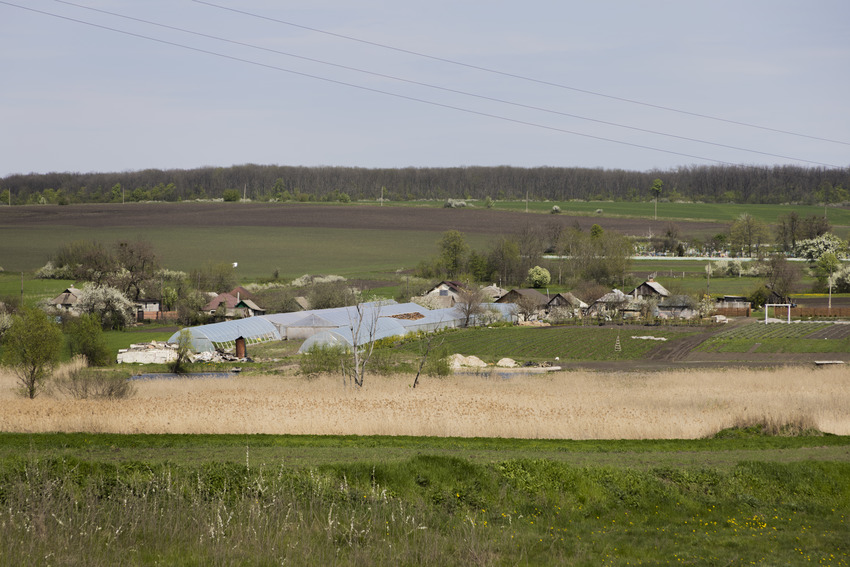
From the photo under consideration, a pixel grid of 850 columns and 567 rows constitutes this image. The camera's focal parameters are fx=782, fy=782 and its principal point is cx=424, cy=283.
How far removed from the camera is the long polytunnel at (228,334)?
201 ft

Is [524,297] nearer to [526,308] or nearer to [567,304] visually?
[526,308]

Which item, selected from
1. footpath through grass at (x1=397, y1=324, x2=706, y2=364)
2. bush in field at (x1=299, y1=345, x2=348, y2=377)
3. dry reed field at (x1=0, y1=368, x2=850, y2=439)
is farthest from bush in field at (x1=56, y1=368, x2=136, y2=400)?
footpath through grass at (x1=397, y1=324, x2=706, y2=364)

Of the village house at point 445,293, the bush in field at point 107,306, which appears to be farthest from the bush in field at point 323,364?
the village house at point 445,293

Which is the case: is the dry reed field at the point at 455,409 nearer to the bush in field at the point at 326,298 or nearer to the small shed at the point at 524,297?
the bush in field at the point at 326,298

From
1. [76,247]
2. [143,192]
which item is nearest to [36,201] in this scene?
[143,192]

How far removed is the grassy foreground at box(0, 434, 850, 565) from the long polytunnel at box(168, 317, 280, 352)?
41.6 m

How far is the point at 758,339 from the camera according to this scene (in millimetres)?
65375

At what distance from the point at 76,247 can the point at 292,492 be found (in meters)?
102

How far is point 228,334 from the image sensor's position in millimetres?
63500

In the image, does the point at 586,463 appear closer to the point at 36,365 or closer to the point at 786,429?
the point at 786,429

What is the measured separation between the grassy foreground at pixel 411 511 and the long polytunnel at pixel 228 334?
137 ft

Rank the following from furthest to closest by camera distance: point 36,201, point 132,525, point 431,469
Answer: point 36,201
point 431,469
point 132,525

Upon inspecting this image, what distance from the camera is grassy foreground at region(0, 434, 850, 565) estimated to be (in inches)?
495

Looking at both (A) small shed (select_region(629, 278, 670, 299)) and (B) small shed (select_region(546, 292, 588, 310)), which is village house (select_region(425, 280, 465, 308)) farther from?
(A) small shed (select_region(629, 278, 670, 299))
